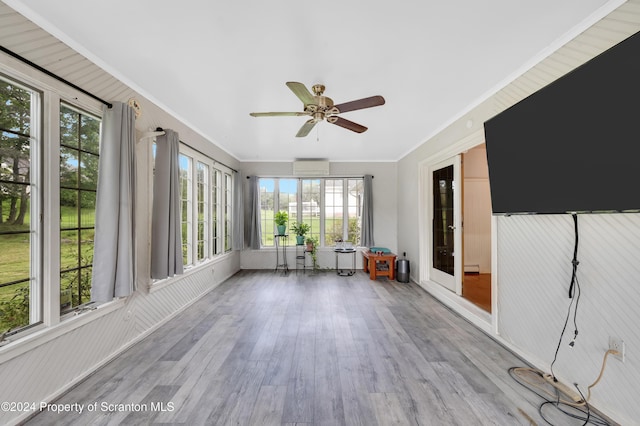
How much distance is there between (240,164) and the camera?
6.20 metres

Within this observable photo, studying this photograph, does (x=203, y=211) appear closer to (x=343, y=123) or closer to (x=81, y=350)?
(x=81, y=350)

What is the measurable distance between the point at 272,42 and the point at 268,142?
278cm

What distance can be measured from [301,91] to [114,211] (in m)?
1.88

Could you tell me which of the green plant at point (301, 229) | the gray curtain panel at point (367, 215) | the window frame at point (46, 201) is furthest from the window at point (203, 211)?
the gray curtain panel at point (367, 215)

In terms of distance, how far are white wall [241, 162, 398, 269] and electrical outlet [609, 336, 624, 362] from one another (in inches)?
178

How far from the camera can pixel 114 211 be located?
221 cm

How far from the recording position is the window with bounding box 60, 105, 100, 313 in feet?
6.81

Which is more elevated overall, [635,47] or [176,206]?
[635,47]

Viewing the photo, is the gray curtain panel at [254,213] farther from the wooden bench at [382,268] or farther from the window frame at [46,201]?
the window frame at [46,201]

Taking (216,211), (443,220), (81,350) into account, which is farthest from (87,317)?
(443,220)

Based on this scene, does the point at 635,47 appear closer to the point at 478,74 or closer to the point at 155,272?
the point at 478,74

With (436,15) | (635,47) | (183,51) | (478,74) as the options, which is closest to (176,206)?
(183,51)

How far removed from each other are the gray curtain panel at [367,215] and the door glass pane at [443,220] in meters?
1.63

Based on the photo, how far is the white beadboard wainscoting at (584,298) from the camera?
Answer: 161 centimetres
